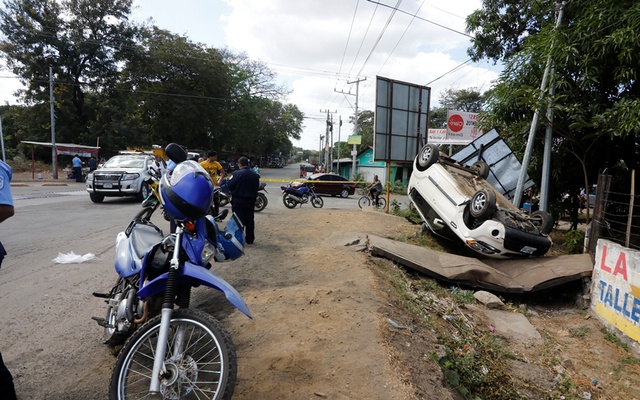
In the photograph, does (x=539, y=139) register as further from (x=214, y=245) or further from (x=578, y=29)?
(x=214, y=245)

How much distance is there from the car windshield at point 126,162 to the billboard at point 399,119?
8.23m

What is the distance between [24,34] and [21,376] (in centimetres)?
3372

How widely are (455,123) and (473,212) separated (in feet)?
39.7

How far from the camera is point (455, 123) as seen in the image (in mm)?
17672

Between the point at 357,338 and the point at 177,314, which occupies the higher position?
the point at 177,314

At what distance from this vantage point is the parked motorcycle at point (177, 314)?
2.07 meters

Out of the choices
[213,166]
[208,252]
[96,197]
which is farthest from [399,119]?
[208,252]

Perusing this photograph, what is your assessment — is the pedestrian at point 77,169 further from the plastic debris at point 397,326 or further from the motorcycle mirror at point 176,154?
the plastic debris at point 397,326

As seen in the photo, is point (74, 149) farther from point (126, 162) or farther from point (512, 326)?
point (512, 326)

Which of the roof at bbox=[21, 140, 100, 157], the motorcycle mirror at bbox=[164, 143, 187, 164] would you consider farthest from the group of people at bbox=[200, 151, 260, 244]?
the roof at bbox=[21, 140, 100, 157]

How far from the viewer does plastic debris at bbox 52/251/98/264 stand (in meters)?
5.52

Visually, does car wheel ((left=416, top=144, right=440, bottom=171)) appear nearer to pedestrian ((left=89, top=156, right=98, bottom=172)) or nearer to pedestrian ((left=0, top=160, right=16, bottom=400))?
pedestrian ((left=0, top=160, right=16, bottom=400))

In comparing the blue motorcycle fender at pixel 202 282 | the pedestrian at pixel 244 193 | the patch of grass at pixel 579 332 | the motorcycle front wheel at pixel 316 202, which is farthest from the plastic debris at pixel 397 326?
the motorcycle front wheel at pixel 316 202

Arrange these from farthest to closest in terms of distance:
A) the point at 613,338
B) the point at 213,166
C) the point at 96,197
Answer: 1. the point at 96,197
2. the point at 213,166
3. the point at 613,338
